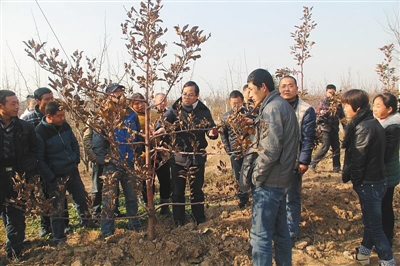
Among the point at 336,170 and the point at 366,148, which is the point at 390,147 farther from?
the point at 336,170

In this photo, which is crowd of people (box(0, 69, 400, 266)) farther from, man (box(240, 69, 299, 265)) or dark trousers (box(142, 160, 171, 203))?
dark trousers (box(142, 160, 171, 203))

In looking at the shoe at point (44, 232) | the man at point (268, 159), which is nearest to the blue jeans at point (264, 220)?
the man at point (268, 159)

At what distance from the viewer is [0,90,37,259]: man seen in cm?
318

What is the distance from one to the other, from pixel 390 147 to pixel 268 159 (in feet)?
5.18

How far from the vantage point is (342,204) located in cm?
424

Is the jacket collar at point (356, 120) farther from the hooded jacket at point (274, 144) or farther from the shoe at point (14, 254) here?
the shoe at point (14, 254)

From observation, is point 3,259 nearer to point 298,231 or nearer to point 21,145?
point 21,145

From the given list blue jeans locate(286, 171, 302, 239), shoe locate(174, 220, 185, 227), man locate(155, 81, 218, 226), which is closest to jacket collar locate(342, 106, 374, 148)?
blue jeans locate(286, 171, 302, 239)

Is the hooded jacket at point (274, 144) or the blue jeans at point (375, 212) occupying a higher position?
the hooded jacket at point (274, 144)

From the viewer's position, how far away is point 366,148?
2.81 metres

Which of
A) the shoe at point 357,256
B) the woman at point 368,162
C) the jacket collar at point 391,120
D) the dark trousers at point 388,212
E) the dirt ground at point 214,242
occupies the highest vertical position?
the jacket collar at point 391,120

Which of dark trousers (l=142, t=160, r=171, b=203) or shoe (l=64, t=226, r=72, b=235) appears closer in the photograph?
shoe (l=64, t=226, r=72, b=235)

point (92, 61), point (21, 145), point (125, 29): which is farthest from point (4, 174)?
point (125, 29)

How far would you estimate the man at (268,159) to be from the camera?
239cm
